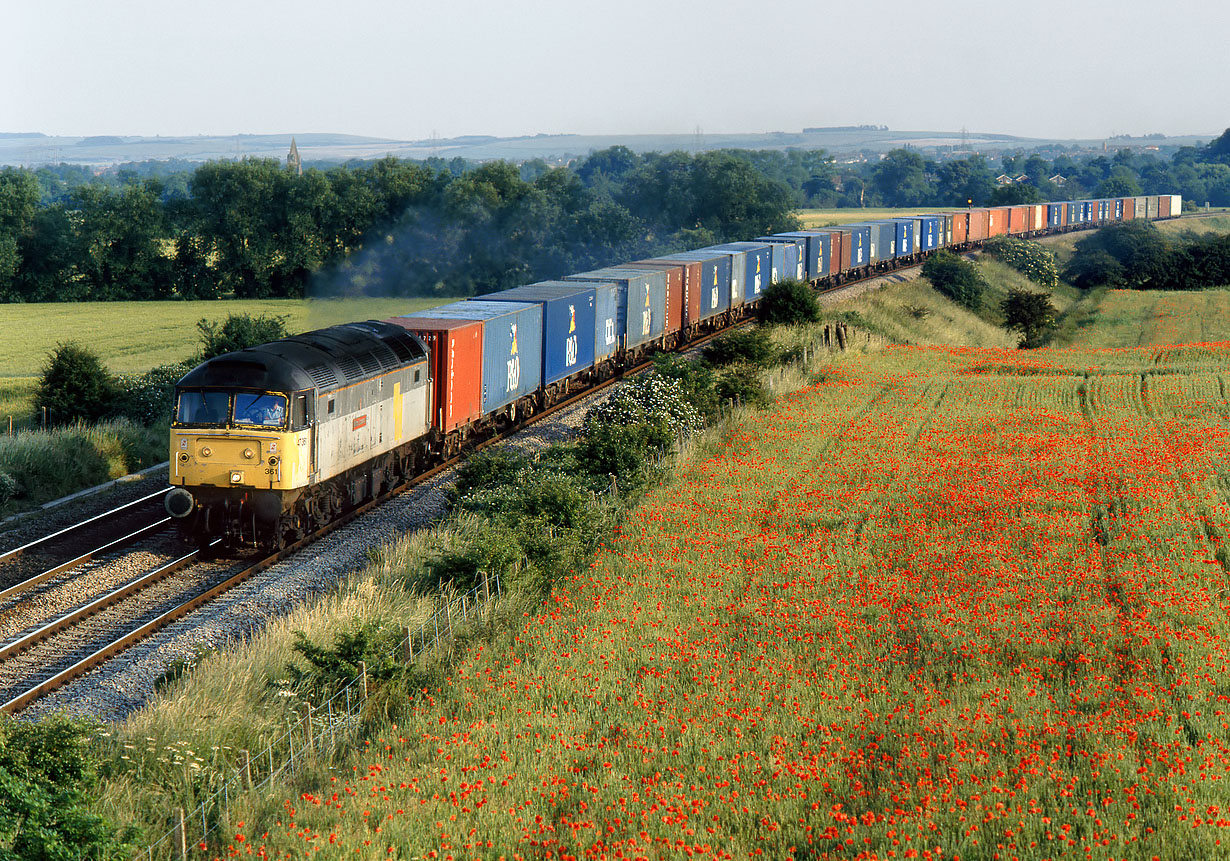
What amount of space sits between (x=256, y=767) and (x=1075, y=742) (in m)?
8.68

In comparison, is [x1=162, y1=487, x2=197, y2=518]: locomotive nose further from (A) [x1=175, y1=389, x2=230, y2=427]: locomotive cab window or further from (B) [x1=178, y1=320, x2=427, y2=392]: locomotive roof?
(B) [x1=178, y1=320, x2=427, y2=392]: locomotive roof

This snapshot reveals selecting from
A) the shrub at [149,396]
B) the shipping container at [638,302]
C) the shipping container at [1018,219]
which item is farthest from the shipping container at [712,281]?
the shipping container at [1018,219]

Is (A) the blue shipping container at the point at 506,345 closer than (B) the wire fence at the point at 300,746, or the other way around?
(B) the wire fence at the point at 300,746

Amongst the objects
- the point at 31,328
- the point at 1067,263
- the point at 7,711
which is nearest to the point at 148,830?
the point at 7,711

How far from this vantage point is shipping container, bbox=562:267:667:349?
38562 mm

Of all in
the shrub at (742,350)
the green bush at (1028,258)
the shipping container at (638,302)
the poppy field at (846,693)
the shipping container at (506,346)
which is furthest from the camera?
the green bush at (1028,258)

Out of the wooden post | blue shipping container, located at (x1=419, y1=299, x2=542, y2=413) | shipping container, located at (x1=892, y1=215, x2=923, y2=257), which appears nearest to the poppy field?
the wooden post

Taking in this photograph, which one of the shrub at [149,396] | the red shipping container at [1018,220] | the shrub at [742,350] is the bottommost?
the shrub at [149,396]

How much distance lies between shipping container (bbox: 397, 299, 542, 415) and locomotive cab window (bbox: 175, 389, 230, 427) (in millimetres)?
7762

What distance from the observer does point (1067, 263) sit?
9888cm

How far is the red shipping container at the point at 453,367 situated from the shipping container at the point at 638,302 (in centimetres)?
1130

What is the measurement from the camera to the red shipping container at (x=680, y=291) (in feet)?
141

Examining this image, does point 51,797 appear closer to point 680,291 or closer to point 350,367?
point 350,367

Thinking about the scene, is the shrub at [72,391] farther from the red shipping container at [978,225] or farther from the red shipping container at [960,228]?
the red shipping container at [978,225]
